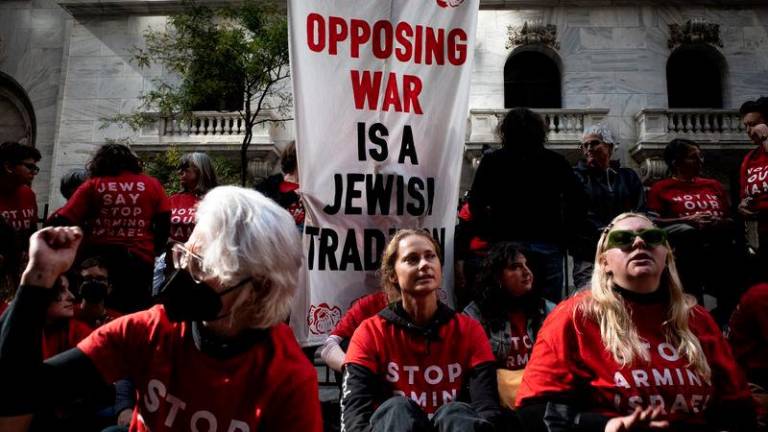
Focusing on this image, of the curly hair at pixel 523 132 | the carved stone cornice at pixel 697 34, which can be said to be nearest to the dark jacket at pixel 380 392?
the curly hair at pixel 523 132

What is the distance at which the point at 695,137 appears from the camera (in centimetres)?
1523

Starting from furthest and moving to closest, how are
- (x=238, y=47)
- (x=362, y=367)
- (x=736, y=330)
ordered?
(x=238, y=47), (x=736, y=330), (x=362, y=367)

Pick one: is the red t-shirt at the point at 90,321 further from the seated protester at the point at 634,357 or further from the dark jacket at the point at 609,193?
the dark jacket at the point at 609,193

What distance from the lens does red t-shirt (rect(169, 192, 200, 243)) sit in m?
5.63

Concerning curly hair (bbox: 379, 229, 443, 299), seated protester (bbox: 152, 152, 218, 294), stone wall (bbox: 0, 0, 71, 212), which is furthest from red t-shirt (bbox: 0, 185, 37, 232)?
stone wall (bbox: 0, 0, 71, 212)

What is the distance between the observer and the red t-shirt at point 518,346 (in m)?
3.65

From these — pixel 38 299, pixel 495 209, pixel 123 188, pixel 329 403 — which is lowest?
pixel 329 403

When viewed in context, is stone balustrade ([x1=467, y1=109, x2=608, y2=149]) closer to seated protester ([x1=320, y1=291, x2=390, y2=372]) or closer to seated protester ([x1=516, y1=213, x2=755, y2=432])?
seated protester ([x1=320, y1=291, x2=390, y2=372])

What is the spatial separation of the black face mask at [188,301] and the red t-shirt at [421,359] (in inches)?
53.2

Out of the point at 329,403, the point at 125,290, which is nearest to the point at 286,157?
the point at 125,290

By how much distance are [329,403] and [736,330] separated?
2.75 m

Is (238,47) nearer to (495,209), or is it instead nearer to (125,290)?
(125,290)

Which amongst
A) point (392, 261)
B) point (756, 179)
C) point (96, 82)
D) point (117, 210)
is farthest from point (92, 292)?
point (96, 82)

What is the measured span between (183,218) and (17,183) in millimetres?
1434
